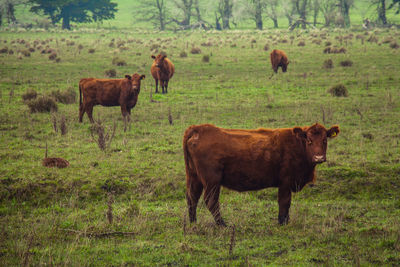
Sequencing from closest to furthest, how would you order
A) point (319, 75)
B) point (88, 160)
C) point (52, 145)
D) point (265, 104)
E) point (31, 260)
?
point (31, 260)
point (88, 160)
point (52, 145)
point (265, 104)
point (319, 75)

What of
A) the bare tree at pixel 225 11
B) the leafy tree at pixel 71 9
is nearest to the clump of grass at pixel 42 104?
the leafy tree at pixel 71 9

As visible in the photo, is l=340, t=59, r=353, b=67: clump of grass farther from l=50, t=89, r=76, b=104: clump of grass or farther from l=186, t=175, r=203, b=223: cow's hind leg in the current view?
l=186, t=175, r=203, b=223: cow's hind leg

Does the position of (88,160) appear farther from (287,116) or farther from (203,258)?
(287,116)

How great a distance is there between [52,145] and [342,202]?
7.20 m

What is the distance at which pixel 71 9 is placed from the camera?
72.2 m

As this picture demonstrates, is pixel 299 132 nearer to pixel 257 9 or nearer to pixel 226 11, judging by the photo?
pixel 257 9

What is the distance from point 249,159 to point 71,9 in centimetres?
7144

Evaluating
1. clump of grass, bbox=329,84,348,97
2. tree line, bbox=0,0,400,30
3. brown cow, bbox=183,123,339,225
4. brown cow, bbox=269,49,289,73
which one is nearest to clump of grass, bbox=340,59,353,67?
brown cow, bbox=269,49,289,73

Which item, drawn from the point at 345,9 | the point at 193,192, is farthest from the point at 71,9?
the point at 193,192

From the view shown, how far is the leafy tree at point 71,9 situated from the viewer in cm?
6894

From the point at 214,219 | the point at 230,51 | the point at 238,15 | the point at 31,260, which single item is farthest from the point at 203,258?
the point at 238,15

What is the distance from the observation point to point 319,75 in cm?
2298

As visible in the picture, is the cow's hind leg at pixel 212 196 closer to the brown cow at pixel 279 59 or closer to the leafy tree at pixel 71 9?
the brown cow at pixel 279 59

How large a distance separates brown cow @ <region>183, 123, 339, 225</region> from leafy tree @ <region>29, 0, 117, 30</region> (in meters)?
67.7
